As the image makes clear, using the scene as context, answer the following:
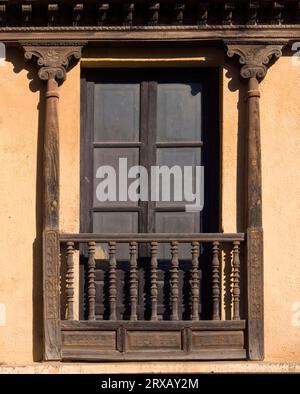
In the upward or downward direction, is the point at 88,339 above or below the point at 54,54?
below

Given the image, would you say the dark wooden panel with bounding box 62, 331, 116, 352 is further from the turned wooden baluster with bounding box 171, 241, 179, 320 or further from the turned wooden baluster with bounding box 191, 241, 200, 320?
the turned wooden baluster with bounding box 191, 241, 200, 320

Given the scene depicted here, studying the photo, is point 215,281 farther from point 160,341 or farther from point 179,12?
point 179,12

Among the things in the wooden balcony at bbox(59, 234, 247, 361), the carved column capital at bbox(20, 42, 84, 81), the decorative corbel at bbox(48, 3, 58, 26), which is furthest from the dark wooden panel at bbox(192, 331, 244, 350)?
the decorative corbel at bbox(48, 3, 58, 26)

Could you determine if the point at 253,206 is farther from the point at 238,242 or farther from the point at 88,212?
the point at 88,212

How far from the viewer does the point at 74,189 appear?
9281mm

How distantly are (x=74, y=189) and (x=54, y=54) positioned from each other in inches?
45.5

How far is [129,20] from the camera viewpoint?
30.4 ft

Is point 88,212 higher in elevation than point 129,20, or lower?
lower

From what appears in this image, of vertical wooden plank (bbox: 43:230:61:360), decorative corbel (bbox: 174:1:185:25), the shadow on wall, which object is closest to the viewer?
vertical wooden plank (bbox: 43:230:61:360)

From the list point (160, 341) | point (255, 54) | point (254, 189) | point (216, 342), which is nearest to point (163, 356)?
point (160, 341)

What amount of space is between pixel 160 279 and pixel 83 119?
155 centimetres

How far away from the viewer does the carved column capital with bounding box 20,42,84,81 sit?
9.29m

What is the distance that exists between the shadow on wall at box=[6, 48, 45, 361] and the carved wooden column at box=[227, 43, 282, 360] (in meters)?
1.67

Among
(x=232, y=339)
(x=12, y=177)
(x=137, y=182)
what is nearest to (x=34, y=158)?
(x=12, y=177)
